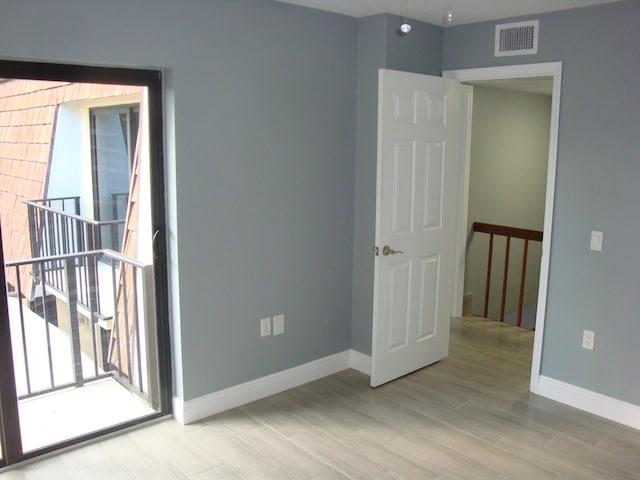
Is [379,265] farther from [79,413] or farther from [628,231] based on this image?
[79,413]

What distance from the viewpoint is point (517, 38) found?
12.0 feet

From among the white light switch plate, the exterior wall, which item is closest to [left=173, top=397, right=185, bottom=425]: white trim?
the exterior wall

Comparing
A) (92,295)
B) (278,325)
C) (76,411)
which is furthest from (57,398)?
(278,325)

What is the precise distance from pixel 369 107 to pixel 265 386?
199 cm

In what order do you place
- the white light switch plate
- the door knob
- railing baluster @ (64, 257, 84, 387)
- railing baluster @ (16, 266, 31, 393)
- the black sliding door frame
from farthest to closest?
1. the door knob
2. the white light switch plate
3. railing baluster @ (64, 257, 84, 387)
4. railing baluster @ (16, 266, 31, 393)
5. the black sliding door frame

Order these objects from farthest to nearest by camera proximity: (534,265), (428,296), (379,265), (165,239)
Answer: (534,265) → (428,296) → (379,265) → (165,239)

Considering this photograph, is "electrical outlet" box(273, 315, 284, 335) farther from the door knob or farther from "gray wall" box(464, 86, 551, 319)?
"gray wall" box(464, 86, 551, 319)

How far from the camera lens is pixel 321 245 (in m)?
3.86

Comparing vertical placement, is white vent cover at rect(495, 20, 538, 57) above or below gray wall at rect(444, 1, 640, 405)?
above

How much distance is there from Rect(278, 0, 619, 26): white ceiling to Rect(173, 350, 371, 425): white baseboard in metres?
2.35

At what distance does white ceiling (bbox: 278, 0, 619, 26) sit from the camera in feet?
10.6

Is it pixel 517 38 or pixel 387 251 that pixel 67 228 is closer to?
pixel 387 251

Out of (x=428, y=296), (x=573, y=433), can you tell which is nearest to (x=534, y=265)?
(x=428, y=296)

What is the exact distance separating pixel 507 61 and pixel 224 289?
238 centimetres
